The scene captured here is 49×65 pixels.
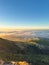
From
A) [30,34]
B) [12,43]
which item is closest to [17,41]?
[12,43]

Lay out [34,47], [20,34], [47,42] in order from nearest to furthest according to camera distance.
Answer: [20,34] → [34,47] → [47,42]

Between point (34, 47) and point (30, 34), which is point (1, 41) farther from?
point (34, 47)

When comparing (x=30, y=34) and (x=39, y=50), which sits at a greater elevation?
(x=30, y=34)

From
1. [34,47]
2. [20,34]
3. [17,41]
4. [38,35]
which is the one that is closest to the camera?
[20,34]

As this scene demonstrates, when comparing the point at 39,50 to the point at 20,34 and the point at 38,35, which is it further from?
the point at 20,34

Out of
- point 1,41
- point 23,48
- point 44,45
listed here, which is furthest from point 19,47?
point 44,45

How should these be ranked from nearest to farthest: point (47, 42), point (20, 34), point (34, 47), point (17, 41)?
point (20, 34)
point (17, 41)
point (34, 47)
point (47, 42)

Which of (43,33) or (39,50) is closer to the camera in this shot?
(43,33)

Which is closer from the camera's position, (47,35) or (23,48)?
(47,35)

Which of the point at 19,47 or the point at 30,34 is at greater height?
the point at 30,34
